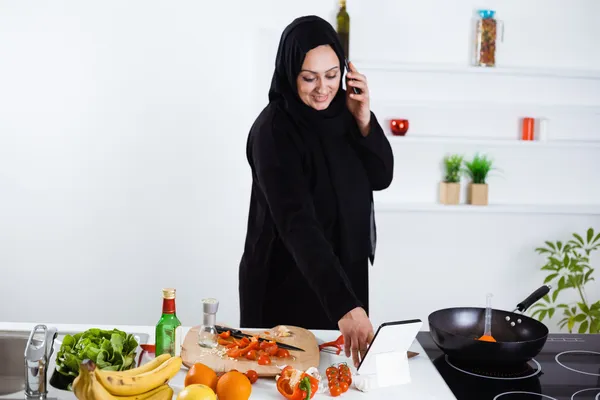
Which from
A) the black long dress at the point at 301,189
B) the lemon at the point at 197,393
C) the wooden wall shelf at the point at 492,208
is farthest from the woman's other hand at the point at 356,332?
the wooden wall shelf at the point at 492,208

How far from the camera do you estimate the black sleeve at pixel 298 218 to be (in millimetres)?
1706

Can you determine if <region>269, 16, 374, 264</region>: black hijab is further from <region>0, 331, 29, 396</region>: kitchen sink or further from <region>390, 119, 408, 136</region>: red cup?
<region>390, 119, 408, 136</region>: red cup

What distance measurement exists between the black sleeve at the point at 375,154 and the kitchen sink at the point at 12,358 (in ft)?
3.50

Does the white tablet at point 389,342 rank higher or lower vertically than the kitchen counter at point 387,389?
higher

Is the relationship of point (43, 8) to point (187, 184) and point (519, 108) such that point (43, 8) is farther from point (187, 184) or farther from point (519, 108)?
point (519, 108)

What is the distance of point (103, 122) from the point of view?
138 inches

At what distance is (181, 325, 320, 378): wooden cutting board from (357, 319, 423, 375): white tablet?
0.14 m

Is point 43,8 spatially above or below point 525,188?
above

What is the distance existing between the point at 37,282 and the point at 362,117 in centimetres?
220

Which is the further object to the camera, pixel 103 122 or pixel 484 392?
pixel 103 122

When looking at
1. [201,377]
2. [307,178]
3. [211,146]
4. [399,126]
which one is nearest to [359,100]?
[307,178]

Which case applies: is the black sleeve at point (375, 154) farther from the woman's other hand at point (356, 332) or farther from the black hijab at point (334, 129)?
the woman's other hand at point (356, 332)

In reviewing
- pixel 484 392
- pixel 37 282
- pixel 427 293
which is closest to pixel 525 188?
pixel 427 293

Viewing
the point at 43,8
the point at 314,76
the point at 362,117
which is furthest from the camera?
the point at 43,8
